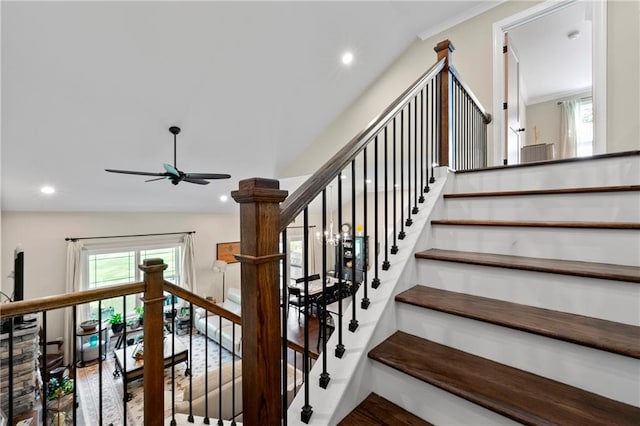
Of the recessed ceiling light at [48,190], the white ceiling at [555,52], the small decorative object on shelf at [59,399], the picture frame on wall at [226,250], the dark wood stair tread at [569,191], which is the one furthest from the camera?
the picture frame on wall at [226,250]

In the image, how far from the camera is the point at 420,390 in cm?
101

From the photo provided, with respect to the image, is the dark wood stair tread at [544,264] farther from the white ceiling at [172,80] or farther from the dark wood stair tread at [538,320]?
the white ceiling at [172,80]

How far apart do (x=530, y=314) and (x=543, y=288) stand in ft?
0.47

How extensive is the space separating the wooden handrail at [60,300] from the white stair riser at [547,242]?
1.71 meters

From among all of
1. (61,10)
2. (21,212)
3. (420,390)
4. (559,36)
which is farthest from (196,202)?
(559,36)

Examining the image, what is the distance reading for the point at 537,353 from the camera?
0.98 m

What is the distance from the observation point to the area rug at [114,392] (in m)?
3.94

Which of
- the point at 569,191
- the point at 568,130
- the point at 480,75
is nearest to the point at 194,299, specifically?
the point at 569,191

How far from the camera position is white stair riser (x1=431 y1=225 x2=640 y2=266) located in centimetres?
118

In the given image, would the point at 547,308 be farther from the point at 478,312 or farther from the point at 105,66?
the point at 105,66

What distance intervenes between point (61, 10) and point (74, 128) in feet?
4.71

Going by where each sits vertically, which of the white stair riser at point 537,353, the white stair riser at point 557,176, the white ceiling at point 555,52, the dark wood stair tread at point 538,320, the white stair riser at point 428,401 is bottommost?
the white stair riser at point 428,401

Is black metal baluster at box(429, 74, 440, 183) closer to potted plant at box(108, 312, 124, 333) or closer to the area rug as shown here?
the area rug

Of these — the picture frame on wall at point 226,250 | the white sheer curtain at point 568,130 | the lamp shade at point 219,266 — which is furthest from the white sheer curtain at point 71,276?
the white sheer curtain at point 568,130
